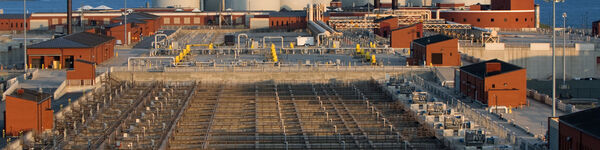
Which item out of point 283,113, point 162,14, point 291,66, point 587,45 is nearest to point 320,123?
point 283,113

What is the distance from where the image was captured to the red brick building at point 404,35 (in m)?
60.1

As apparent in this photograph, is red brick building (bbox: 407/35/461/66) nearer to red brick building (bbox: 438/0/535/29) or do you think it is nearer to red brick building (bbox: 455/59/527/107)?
red brick building (bbox: 455/59/527/107)

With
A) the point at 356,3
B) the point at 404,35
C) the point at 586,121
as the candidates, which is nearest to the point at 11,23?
the point at 404,35

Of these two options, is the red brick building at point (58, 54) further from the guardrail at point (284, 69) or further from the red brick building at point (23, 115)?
the red brick building at point (23, 115)

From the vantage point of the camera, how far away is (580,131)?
75.7 feet

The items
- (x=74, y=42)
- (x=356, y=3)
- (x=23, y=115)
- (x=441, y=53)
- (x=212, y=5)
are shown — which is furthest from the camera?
(x=356, y=3)

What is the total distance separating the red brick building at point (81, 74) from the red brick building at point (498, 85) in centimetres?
1516

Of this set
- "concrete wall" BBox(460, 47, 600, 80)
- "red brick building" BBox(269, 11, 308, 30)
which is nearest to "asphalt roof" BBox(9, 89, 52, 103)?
"concrete wall" BBox(460, 47, 600, 80)

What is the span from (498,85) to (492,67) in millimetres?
1415

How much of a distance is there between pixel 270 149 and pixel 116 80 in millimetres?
21054

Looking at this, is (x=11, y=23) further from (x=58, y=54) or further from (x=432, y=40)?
(x=432, y=40)

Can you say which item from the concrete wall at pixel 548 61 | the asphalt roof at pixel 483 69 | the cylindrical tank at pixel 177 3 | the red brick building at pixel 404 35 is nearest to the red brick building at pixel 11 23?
the cylindrical tank at pixel 177 3

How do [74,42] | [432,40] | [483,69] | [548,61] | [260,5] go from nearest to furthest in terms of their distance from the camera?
1. [483,69]
2. [432,40]
3. [74,42]
4. [548,61]
5. [260,5]

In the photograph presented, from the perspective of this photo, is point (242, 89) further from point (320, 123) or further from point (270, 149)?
point (270, 149)
